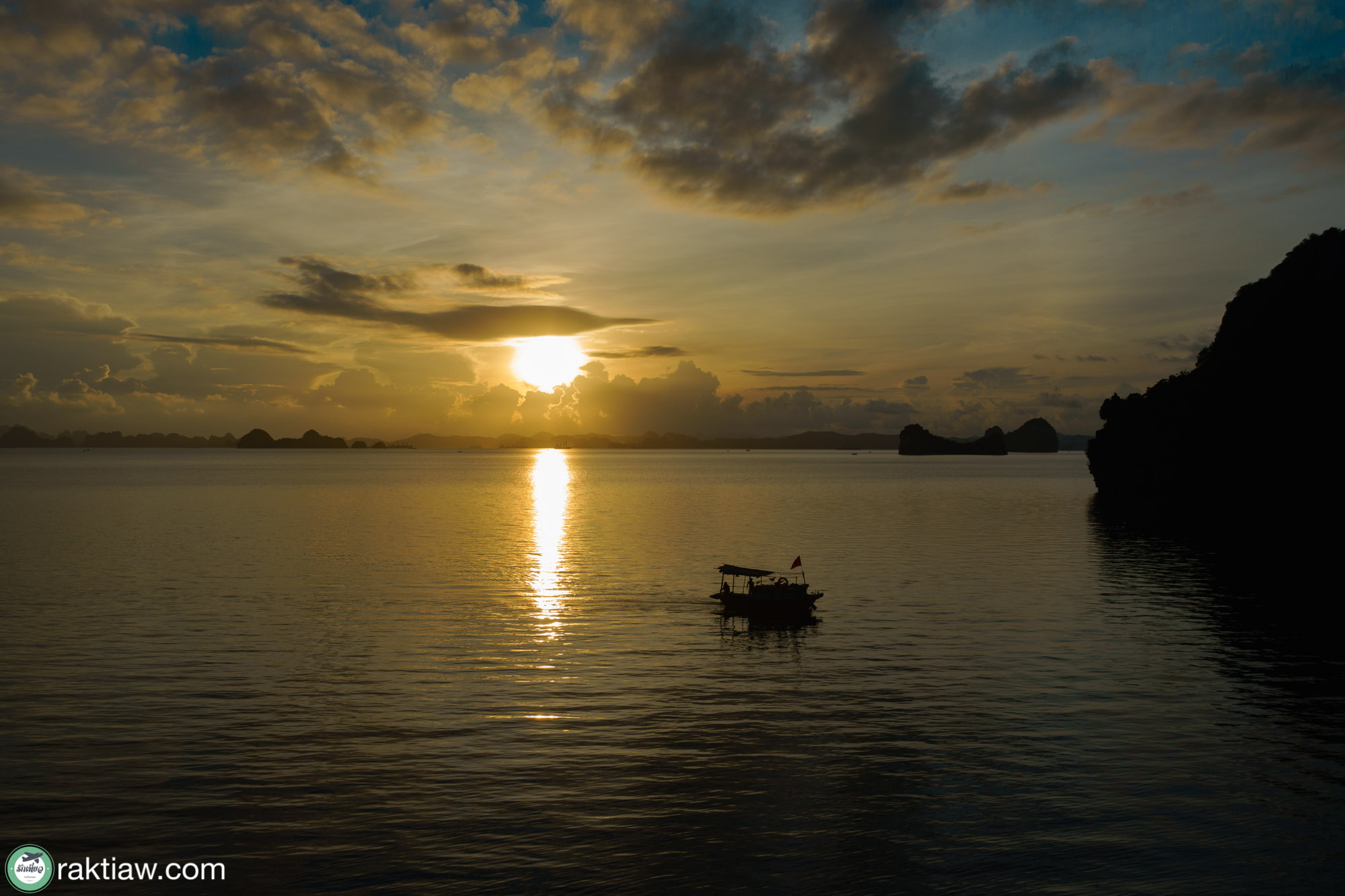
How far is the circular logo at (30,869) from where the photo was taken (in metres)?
19.9

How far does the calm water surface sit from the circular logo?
60cm

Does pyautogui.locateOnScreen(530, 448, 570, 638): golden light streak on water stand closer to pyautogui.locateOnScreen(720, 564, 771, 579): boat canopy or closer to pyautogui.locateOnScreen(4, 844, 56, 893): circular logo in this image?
pyautogui.locateOnScreen(720, 564, 771, 579): boat canopy

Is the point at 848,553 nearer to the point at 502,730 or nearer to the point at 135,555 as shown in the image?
the point at 502,730

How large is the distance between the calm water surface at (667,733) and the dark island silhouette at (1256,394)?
52906mm

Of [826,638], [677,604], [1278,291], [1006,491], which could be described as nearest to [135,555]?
[677,604]

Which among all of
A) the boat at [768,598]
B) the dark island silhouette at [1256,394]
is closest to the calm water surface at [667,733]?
the boat at [768,598]

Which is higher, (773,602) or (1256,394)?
(1256,394)

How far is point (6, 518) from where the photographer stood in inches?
4469

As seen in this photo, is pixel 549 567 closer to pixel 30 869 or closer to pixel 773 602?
pixel 773 602

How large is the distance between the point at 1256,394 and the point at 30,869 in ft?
441

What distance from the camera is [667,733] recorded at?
30328 millimetres

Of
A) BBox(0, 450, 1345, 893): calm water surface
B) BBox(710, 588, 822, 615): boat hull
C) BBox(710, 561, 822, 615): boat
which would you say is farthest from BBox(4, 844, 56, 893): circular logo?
BBox(710, 588, 822, 615): boat hull

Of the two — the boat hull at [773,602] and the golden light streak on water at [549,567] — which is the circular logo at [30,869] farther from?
the boat hull at [773,602]

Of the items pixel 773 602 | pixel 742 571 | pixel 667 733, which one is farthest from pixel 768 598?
pixel 667 733
